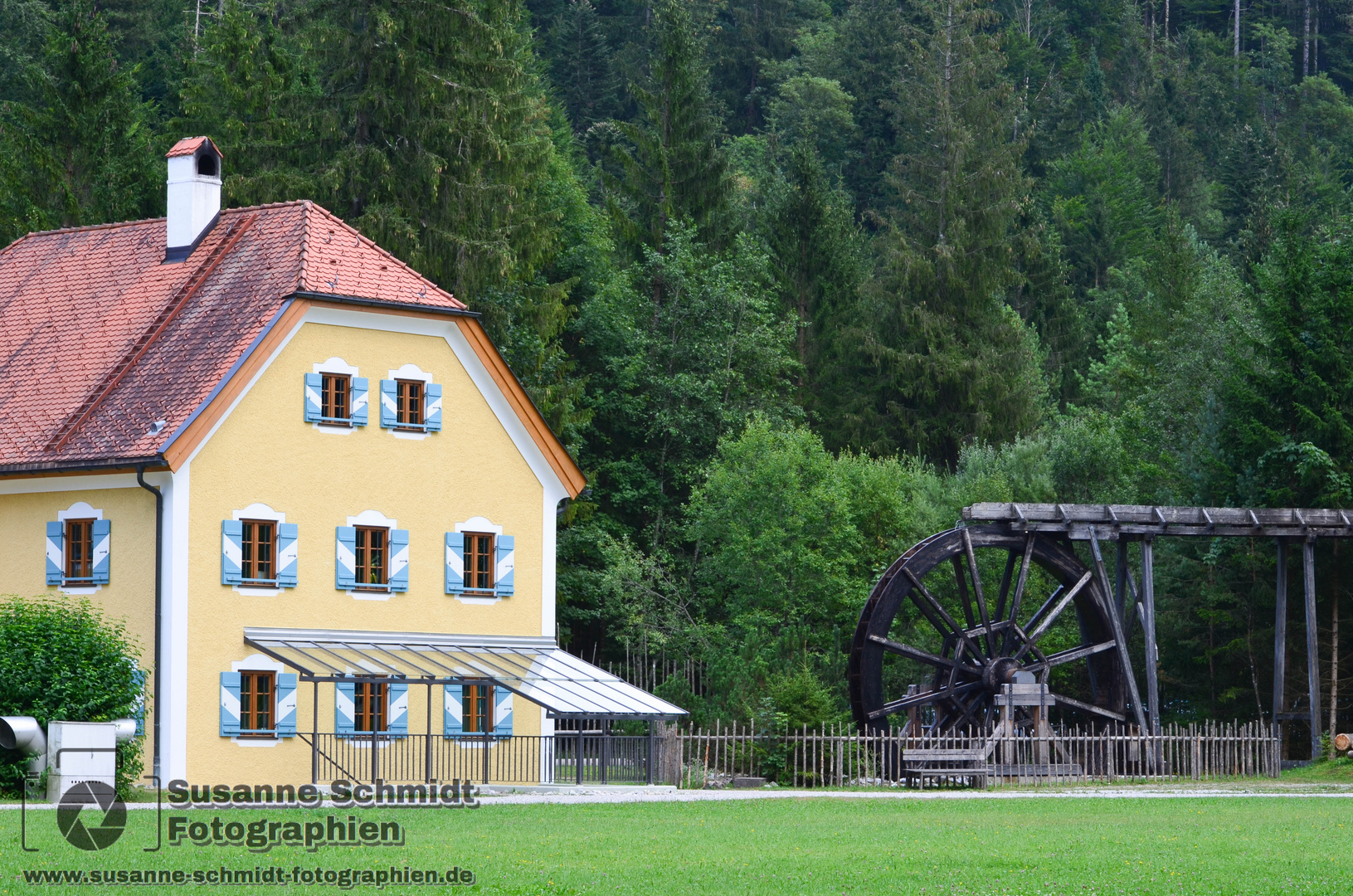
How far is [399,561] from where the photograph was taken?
102 feet

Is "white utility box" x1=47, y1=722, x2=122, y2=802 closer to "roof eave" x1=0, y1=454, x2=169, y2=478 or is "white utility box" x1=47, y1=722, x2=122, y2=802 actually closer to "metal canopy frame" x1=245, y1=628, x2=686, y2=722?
"metal canopy frame" x1=245, y1=628, x2=686, y2=722

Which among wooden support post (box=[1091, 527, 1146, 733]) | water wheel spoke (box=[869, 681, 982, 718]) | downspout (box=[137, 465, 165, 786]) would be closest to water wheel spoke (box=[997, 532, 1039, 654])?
wooden support post (box=[1091, 527, 1146, 733])

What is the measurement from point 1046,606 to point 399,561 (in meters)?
12.5

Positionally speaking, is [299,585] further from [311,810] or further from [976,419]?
[976,419]

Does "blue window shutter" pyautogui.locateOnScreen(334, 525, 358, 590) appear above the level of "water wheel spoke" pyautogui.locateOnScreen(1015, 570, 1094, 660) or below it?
above

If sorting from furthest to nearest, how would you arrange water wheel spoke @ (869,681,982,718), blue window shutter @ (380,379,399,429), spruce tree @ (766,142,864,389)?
spruce tree @ (766,142,864,389) < water wheel spoke @ (869,681,982,718) < blue window shutter @ (380,379,399,429)

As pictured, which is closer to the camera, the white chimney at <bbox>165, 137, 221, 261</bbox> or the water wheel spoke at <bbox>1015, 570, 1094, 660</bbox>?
the white chimney at <bbox>165, 137, 221, 261</bbox>

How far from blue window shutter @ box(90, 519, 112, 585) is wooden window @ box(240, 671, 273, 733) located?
8.72 ft

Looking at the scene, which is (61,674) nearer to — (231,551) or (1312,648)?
(231,551)

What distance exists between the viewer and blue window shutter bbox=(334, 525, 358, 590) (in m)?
30.2

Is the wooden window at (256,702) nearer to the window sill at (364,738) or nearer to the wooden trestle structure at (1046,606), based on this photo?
the window sill at (364,738)

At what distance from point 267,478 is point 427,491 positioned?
2.97 m

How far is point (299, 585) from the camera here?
1172 inches

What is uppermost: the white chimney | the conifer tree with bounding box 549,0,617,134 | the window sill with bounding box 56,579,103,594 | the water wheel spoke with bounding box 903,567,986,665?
the conifer tree with bounding box 549,0,617,134
